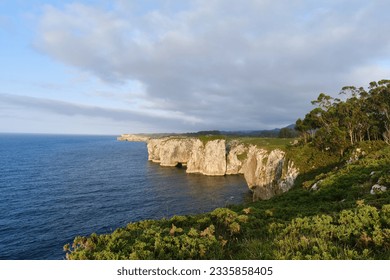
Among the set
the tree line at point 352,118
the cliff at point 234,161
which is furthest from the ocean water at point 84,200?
the tree line at point 352,118

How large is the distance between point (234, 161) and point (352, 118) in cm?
5605

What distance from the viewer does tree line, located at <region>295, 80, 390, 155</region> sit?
47312 millimetres

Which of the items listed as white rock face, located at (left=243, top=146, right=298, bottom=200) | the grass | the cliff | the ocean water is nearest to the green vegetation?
the grass

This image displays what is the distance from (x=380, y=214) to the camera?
38.0 feet

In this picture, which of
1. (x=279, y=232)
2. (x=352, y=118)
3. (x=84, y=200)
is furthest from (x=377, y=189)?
(x=84, y=200)

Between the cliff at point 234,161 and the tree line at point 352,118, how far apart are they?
958cm

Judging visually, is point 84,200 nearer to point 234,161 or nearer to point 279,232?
point 279,232

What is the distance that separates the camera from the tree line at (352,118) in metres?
47.3

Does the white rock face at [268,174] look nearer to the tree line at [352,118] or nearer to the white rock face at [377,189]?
the tree line at [352,118]

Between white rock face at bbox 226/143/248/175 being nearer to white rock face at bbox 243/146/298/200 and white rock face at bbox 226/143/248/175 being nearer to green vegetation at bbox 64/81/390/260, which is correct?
white rock face at bbox 243/146/298/200

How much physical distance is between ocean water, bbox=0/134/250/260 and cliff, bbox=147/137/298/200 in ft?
21.3

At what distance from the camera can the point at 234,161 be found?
101062 mm
